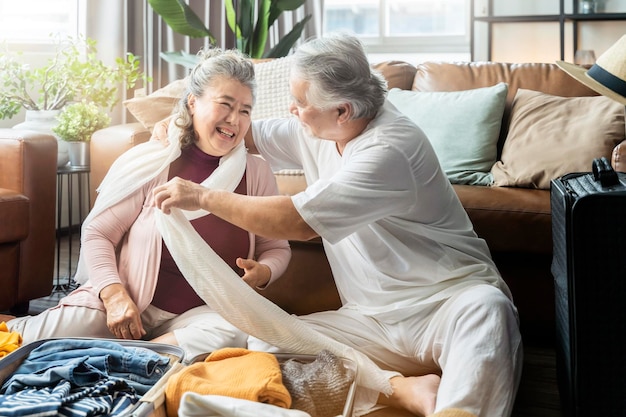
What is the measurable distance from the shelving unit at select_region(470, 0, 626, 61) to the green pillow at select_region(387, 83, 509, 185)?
7.03 feet

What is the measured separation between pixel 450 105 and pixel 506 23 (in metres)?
2.42

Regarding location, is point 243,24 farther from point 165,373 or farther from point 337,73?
point 165,373

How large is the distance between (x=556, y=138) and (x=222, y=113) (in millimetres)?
1295

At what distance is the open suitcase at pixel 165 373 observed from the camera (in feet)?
4.36

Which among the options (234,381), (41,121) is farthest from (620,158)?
(41,121)

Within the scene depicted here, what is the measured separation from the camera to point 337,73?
1.75 meters

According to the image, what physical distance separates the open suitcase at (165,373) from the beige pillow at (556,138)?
129 centimetres

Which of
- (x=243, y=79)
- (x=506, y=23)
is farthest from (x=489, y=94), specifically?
(x=506, y=23)

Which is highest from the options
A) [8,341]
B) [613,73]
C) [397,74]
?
[397,74]

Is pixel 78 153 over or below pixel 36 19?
below

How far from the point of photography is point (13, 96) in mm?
3193

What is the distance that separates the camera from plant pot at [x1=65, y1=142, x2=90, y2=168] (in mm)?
3109

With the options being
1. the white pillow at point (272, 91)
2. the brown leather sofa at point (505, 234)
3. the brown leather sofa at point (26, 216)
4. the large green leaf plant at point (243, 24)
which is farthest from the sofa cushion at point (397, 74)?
the brown leather sofa at point (26, 216)

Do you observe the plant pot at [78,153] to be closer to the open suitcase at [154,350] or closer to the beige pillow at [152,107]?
the beige pillow at [152,107]
